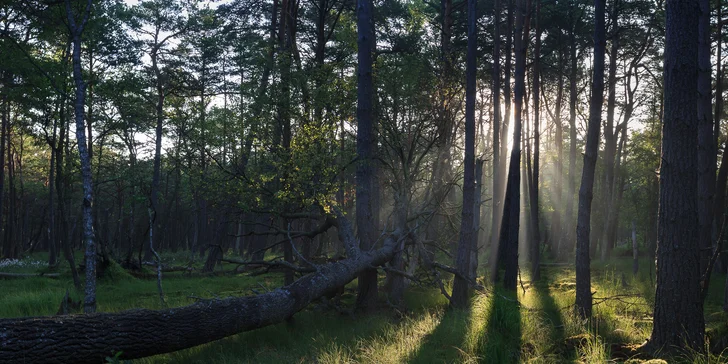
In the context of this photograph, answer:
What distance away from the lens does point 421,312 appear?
11062mm

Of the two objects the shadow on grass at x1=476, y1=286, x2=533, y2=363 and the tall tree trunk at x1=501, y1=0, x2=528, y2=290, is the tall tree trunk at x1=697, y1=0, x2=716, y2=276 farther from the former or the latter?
the shadow on grass at x1=476, y1=286, x2=533, y2=363

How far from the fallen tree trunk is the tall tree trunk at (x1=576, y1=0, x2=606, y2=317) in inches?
217

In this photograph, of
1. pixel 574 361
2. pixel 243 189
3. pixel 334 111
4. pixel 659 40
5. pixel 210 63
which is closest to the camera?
pixel 574 361

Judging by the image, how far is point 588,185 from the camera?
31.9ft

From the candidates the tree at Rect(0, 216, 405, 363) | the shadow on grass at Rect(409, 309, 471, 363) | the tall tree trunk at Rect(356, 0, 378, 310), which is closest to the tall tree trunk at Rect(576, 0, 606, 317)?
the shadow on grass at Rect(409, 309, 471, 363)

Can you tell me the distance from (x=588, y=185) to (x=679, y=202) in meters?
3.37

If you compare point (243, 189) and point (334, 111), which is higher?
point (334, 111)

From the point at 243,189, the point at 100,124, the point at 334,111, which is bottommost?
the point at 243,189

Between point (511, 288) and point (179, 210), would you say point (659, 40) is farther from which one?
Result: point (179, 210)

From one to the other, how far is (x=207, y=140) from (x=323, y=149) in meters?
4.12

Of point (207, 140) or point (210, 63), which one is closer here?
point (207, 140)

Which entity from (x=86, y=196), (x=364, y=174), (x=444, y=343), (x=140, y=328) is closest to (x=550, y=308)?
(x=444, y=343)

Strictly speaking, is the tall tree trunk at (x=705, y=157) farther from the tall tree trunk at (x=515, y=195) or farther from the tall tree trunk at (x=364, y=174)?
the tall tree trunk at (x=364, y=174)

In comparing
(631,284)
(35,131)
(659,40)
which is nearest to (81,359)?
(631,284)
